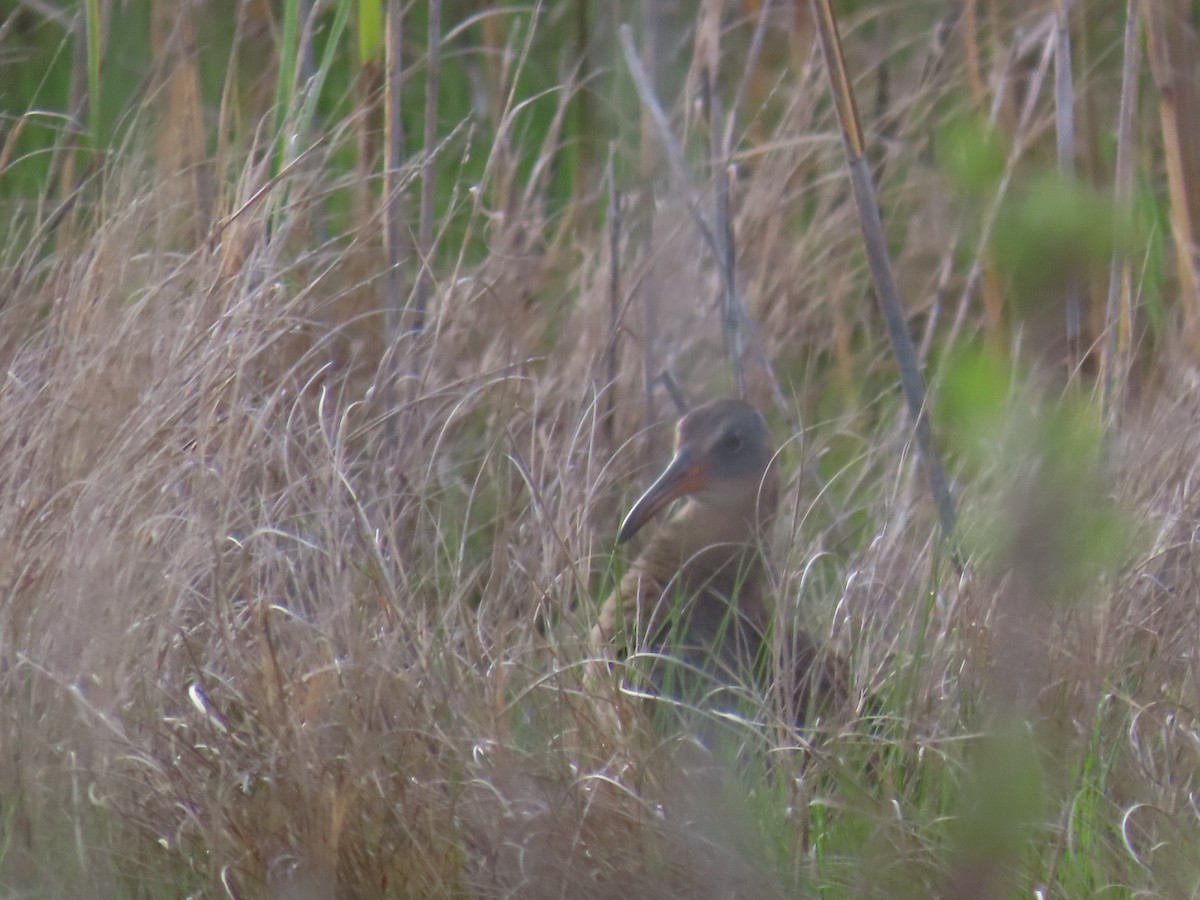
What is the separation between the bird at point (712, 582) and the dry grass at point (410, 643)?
7 centimetres

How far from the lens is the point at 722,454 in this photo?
107 inches

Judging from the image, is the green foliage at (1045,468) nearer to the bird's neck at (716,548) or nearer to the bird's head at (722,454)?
the bird's neck at (716,548)

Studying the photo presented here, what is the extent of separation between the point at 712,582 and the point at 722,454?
0.74ft

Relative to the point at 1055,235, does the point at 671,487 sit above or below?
below

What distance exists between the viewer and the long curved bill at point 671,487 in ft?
8.40

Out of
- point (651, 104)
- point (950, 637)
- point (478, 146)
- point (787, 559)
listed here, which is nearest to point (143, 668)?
point (787, 559)

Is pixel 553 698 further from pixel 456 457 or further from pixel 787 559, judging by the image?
pixel 456 457

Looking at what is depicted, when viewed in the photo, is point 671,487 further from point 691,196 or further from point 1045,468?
point 1045,468

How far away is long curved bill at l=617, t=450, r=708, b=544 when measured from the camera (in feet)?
8.40

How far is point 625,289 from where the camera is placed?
314cm

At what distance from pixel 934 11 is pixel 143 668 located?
3038 mm

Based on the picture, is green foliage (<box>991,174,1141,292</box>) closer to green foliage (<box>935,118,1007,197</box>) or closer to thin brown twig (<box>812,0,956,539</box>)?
green foliage (<box>935,118,1007,197</box>)

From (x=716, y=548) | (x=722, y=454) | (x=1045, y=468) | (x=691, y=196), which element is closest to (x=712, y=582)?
(x=716, y=548)

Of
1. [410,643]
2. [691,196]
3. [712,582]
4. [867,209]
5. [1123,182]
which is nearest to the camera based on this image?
[410,643]
